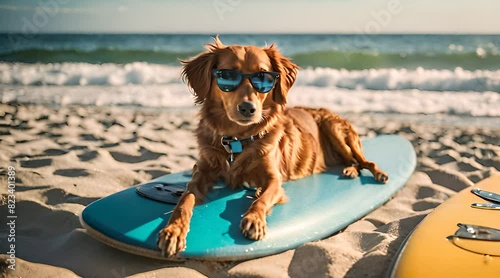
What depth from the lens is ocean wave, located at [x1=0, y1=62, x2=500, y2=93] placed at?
11.9m

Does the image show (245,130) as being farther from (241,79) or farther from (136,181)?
(136,181)

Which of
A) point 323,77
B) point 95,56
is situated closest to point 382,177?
point 323,77

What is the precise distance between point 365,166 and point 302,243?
1.50 metres

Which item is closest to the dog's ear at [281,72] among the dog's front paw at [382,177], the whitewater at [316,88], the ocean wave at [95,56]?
the dog's front paw at [382,177]

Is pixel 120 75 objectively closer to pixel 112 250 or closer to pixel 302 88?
pixel 302 88

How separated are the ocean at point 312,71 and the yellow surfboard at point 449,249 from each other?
1.98 metres

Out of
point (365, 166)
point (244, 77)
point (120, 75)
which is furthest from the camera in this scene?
point (120, 75)

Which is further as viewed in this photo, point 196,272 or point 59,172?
point 59,172

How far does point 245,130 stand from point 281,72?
1.58 ft

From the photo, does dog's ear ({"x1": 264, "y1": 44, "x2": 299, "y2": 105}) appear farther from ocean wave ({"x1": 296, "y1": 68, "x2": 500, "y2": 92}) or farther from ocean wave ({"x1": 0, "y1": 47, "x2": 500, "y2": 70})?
ocean wave ({"x1": 0, "y1": 47, "x2": 500, "y2": 70})

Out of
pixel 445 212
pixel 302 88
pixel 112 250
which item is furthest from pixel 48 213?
pixel 302 88

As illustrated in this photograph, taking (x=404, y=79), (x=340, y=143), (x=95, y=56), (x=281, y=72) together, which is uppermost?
(x=281, y=72)

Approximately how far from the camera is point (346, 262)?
2719mm

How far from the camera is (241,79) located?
10.5 feet
